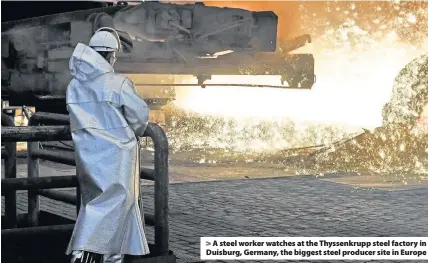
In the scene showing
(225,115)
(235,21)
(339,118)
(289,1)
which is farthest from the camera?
(225,115)

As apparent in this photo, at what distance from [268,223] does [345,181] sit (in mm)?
3556

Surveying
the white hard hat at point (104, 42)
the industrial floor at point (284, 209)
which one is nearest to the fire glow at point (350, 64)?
the industrial floor at point (284, 209)

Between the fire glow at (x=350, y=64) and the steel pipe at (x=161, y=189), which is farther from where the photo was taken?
the fire glow at (x=350, y=64)

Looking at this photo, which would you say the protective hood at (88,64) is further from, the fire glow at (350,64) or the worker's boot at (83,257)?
the fire glow at (350,64)

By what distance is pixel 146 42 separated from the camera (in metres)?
11.7

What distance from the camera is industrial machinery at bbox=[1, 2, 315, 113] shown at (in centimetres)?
1164

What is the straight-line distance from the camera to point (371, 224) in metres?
7.84

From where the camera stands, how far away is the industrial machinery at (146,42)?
38.2 feet

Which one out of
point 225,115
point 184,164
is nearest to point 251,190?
point 184,164

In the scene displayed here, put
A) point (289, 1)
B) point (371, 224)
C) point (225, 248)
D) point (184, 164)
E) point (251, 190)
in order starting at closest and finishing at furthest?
point (225, 248) < point (371, 224) < point (251, 190) < point (184, 164) < point (289, 1)

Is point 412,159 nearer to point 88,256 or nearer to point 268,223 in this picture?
point 268,223

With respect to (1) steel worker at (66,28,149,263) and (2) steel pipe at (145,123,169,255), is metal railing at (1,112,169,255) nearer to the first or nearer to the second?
(2) steel pipe at (145,123,169,255)

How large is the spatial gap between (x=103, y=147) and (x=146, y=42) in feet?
23.4

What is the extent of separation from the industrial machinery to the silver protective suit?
660 cm
